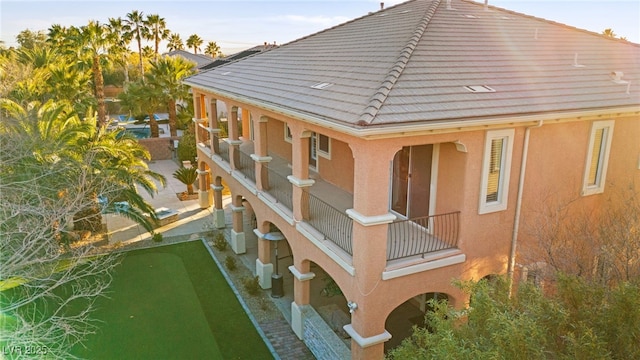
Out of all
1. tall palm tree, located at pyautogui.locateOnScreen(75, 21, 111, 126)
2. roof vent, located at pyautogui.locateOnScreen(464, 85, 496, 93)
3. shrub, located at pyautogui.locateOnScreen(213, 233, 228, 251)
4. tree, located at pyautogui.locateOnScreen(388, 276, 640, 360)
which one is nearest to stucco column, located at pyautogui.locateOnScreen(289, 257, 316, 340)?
roof vent, located at pyautogui.locateOnScreen(464, 85, 496, 93)

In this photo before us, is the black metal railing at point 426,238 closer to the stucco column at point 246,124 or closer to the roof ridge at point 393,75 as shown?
the roof ridge at point 393,75

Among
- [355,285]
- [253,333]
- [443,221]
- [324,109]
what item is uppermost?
[324,109]

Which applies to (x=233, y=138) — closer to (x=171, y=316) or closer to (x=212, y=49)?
(x=171, y=316)

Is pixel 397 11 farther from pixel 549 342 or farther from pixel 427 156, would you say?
pixel 549 342

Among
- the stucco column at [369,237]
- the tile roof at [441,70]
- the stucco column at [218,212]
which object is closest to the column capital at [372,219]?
the stucco column at [369,237]

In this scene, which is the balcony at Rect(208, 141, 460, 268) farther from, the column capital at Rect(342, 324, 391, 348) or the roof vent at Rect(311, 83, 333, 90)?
the roof vent at Rect(311, 83, 333, 90)

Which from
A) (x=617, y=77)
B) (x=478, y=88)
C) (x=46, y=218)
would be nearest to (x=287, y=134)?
(x=478, y=88)

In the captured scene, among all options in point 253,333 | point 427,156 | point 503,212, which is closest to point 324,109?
point 427,156
